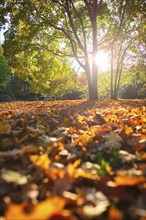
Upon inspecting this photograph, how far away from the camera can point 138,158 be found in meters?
1.66

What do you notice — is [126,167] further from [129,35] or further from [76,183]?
[129,35]

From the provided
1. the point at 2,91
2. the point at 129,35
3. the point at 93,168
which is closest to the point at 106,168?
the point at 93,168

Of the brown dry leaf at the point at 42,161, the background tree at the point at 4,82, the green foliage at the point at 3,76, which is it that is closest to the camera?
the brown dry leaf at the point at 42,161

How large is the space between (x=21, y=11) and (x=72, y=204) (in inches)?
519

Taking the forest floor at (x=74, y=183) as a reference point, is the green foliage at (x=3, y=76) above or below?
above

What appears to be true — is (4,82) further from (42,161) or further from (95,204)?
(95,204)

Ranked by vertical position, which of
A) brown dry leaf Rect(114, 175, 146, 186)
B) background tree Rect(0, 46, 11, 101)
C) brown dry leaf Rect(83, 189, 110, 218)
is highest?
background tree Rect(0, 46, 11, 101)

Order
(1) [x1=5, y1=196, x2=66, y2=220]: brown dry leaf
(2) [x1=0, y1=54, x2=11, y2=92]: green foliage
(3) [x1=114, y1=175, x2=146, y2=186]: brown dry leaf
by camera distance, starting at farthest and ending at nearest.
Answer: (2) [x1=0, y1=54, x2=11, y2=92]: green foliage
(3) [x1=114, y1=175, x2=146, y2=186]: brown dry leaf
(1) [x1=5, y1=196, x2=66, y2=220]: brown dry leaf

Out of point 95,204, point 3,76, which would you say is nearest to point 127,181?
point 95,204

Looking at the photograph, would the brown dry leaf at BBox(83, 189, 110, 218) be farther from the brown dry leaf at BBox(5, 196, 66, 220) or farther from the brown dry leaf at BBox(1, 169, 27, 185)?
Answer: the brown dry leaf at BBox(1, 169, 27, 185)

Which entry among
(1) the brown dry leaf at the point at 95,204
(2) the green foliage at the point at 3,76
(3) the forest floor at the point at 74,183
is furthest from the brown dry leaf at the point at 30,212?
(2) the green foliage at the point at 3,76

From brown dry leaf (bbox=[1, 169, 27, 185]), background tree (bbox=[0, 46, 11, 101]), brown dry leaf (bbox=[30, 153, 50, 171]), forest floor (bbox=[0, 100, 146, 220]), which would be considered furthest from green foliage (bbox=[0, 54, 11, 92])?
brown dry leaf (bbox=[1, 169, 27, 185])

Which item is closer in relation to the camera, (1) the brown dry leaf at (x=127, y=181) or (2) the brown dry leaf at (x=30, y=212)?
(2) the brown dry leaf at (x=30, y=212)

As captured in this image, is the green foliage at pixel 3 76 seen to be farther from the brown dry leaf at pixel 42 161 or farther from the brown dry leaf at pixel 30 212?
the brown dry leaf at pixel 30 212
